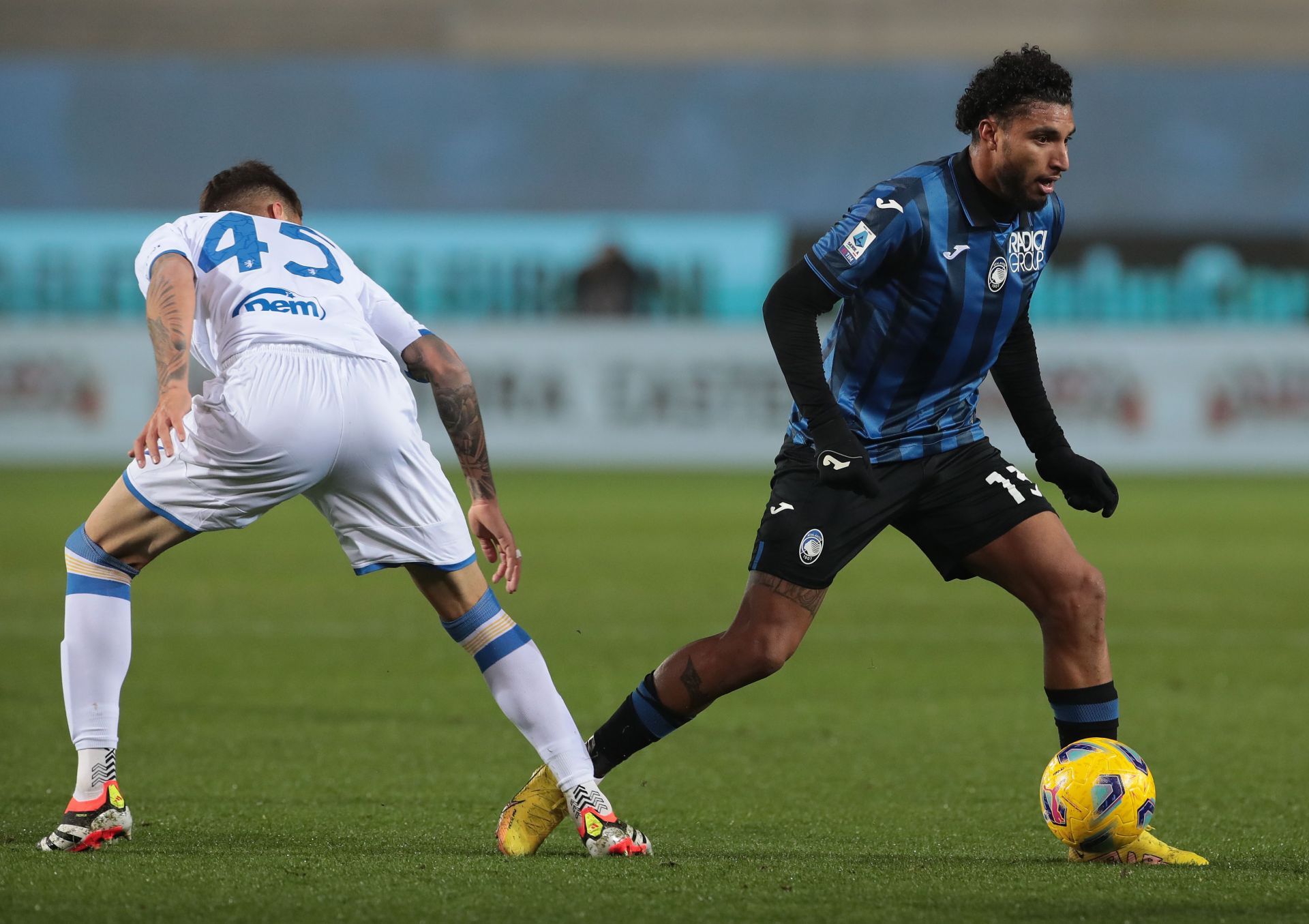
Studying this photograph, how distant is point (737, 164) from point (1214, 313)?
23.3ft

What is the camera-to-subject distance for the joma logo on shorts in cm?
458

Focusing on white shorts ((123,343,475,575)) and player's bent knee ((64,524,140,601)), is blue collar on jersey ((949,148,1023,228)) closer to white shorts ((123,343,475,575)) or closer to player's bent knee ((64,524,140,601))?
white shorts ((123,343,475,575))

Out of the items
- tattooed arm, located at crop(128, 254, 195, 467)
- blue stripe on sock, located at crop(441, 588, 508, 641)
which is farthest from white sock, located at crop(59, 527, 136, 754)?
blue stripe on sock, located at crop(441, 588, 508, 641)

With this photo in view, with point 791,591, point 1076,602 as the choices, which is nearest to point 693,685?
point 791,591

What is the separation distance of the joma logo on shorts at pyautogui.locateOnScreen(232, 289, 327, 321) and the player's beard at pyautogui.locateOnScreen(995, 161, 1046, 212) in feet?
5.76

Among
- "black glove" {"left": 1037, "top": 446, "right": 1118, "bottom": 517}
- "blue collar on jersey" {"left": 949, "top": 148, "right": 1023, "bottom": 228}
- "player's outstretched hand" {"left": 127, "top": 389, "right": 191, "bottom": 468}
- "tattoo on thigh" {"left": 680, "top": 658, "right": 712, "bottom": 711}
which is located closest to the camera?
"player's outstretched hand" {"left": 127, "top": 389, "right": 191, "bottom": 468}

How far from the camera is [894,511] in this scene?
4.83 meters

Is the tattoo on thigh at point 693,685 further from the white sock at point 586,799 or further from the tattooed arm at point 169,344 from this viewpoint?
the tattooed arm at point 169,344

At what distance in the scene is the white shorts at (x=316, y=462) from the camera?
4.42 metres

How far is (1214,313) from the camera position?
22531 millimetres

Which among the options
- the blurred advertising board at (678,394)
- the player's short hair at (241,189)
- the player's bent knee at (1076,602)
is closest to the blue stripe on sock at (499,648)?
the player's short hair at (241,189)

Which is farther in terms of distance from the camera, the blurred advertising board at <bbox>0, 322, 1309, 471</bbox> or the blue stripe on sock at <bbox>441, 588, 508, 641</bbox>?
the blurred advertising board at <bbox>0, 322, 1309, 471</bbox>

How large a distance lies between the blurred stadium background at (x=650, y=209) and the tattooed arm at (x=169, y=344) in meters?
8.24

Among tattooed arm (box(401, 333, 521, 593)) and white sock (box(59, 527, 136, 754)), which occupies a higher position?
tattooed arm (box(401, 333, 521, 593))
